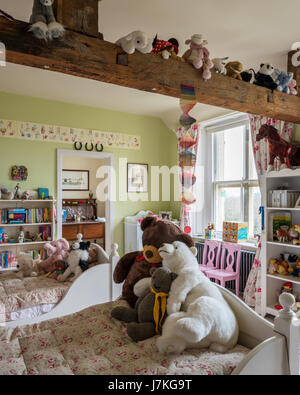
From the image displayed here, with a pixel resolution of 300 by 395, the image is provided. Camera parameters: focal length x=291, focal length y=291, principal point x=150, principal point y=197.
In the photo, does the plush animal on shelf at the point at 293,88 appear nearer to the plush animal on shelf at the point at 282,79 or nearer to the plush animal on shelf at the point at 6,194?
the plush animal on shelf at the point at 282,79

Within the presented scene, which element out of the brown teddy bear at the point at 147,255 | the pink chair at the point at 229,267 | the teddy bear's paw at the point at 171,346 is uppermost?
the brown teddy bear at the point at 147,255

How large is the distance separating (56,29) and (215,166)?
3.58m

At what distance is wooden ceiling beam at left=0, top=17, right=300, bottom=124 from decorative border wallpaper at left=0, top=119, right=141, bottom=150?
292cm

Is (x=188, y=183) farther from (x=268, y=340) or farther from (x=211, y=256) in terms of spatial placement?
(x=268, y=340)

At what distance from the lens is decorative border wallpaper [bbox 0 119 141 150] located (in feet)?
13.9

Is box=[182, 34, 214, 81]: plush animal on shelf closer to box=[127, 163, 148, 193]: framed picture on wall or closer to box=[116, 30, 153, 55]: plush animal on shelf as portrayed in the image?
box=[116, 30, 153, 55]: plush animal on shelf

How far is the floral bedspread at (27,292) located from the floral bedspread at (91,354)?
796mm

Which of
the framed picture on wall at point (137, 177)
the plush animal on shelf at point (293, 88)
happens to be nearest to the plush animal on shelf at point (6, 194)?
the framed picture on wall at point (137, 177)

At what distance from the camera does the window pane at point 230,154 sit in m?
4.27

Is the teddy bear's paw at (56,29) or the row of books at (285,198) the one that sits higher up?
the teddy bear's paw at (56,29)

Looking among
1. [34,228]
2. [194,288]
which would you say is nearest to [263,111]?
[194,288]

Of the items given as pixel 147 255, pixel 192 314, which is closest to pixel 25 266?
pixel 147 255

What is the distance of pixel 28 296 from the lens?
2.54m

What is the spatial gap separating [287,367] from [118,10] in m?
2.59
